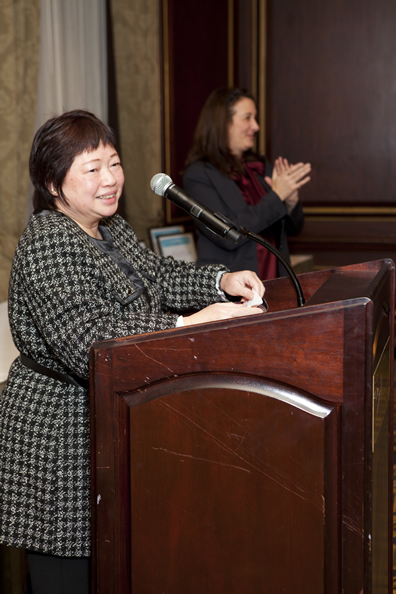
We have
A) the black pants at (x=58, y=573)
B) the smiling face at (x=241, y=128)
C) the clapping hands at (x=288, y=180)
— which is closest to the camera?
the black pants at (x=58, y=573)

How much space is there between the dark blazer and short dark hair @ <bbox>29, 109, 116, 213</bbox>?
4.90ft

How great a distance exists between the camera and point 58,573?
1468 millimetres

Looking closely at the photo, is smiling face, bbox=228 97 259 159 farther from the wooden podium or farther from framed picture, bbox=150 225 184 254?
the wooden podium

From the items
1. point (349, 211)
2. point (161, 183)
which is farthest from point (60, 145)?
point (349, 211)

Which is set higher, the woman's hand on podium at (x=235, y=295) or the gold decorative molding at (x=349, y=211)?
the woman's hand on podium at (x=235, y=295)

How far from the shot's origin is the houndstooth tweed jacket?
129cm

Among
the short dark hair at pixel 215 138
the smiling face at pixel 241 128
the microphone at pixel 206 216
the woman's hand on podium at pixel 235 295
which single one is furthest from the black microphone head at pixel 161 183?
the smiling face at pixel 241 128

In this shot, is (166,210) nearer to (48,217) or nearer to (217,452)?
(48,217)

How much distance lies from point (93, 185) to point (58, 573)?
87 centimetres

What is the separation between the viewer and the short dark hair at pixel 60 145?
144 centimetres

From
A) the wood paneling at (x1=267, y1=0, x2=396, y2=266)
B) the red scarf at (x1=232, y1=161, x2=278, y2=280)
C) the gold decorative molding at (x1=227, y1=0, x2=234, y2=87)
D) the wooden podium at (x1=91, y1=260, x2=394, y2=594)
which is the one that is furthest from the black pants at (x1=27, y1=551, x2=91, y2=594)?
the gold decorative molding at (x1=227, y1=0, x2=234, y2=87)

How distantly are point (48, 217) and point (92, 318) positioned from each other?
296 mm

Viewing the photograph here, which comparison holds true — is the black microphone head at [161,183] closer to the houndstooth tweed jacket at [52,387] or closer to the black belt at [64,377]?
the houndstooth tweed jacket at [52,387]

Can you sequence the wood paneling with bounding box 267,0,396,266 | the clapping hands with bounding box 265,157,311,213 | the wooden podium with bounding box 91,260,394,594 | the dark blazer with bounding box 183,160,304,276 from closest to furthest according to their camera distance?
1. the wooden podium with bounding box 91,260,394,594
2. the dark blazer with bounding box 183,160,304,276
3. the clapping hands with bounding box 265,157,311,213
4. the wood paneling with bounding box 267,0,396,266
